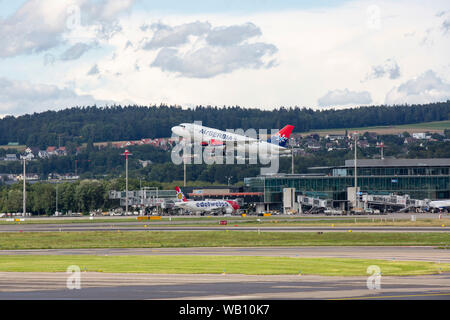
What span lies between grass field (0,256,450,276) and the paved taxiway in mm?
2849

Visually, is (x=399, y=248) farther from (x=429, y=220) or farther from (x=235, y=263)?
(x=429, y=220)

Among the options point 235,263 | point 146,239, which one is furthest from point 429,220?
point 235,263

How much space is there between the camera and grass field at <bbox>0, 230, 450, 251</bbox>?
79438 millimetres

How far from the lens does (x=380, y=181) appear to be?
178m

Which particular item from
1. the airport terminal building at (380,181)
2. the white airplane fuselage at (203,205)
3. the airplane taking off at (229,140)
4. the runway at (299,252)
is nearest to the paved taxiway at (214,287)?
the runway at (299,252)

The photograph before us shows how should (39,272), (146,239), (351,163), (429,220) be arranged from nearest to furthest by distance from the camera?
(39,272) → (146,239) → (429,220) → (351,163)

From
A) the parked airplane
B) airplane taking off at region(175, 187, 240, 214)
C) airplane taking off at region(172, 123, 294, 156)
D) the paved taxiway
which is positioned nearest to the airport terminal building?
the parked airplane

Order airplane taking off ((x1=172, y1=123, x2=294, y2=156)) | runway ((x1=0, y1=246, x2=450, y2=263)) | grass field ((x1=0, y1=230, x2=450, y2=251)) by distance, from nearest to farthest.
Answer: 1. runway ((x1=0, y1=246, x2=450, y2=263))
2. grass field ((x1=0, y1=230, x2=450, y2=251))
3. airplane taking off ((x1=172, y1=123, x2=294, y2=156))

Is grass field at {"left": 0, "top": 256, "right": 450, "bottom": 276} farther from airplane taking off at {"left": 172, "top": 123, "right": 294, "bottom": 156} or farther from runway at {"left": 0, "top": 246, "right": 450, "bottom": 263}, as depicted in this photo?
airplane taking off at {"left": 172, "top": 123, "right": 294, "bottom": 156}

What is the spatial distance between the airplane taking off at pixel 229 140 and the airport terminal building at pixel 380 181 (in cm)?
2852

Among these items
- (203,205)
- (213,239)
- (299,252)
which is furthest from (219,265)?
(203,205)

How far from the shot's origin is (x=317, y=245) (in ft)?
253
